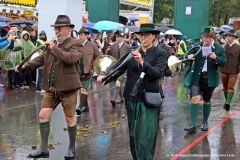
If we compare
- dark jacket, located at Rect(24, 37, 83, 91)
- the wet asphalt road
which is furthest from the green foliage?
dark jacket, located at Rect(24, 37, 83, 91)

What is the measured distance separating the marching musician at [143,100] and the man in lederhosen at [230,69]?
5.38 m

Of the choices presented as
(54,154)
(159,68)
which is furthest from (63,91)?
(159,68)

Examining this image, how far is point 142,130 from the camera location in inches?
210

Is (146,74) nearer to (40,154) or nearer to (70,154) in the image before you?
(70,154)

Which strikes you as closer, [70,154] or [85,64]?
[70,154]

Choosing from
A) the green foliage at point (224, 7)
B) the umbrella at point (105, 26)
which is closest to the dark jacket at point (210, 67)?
the umbrella at point (105, 26)

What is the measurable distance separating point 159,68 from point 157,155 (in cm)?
171

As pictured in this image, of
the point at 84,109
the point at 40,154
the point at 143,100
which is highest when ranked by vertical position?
the point at 143,100

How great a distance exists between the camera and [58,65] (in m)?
6.04

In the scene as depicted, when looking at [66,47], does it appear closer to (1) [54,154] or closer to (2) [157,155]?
(1) [54,154]

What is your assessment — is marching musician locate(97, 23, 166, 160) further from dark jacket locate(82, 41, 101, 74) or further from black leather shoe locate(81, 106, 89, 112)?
black leather shoe locate(81, 106, 89, 112)

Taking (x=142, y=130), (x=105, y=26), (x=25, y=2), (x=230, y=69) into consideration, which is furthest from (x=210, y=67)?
(x=25, y=2)

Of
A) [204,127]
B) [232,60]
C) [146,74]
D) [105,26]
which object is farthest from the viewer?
[105,26]

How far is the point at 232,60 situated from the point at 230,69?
0.74 feet
